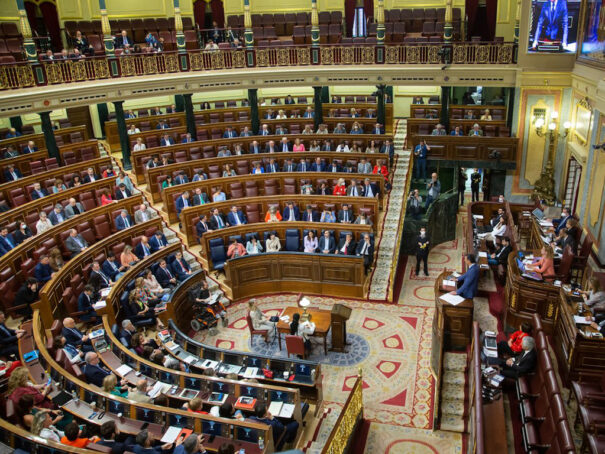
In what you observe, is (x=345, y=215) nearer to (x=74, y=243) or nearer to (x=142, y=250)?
(x=142, y=250)

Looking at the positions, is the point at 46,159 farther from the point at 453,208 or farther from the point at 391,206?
the point at 453,208

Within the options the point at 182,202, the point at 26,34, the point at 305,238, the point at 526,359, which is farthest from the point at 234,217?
the point at 526,359

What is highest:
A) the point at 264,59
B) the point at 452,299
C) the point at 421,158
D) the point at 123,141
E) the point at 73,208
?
the point at 264,59

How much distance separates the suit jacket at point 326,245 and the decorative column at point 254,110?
706cm

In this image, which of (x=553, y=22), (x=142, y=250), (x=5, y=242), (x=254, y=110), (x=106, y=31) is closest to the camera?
(x=5, y=242)

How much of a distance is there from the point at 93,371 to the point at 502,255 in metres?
7.65

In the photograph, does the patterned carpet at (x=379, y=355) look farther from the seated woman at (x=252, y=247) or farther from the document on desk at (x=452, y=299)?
the document on desk at (x=452, y=299)

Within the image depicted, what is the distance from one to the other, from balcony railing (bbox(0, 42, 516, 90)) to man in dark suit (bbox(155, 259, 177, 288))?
6.43 meters

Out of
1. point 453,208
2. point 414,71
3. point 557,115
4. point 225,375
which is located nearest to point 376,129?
point 414,71

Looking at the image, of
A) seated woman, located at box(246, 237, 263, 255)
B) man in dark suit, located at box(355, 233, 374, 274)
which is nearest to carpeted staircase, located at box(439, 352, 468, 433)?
man in dark suit, located at box(355, 233, 374, 274)

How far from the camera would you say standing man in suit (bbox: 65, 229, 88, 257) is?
1095 cm

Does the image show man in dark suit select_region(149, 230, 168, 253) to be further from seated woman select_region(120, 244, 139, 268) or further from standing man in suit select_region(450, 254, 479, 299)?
standing man in suit select_region(450, 254, 479, 299)

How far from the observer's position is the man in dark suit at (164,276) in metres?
10.7

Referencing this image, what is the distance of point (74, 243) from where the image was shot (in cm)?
1098
